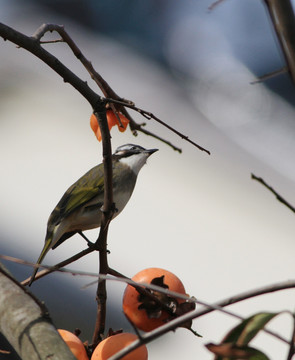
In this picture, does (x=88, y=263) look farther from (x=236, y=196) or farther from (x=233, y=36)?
(x=233, y=36)

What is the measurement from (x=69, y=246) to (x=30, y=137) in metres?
1.28

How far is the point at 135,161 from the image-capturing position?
3.22m

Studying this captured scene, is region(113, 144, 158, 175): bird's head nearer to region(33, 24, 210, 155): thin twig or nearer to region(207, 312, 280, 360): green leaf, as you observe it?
region(33, 24, 210, 155): thin twig

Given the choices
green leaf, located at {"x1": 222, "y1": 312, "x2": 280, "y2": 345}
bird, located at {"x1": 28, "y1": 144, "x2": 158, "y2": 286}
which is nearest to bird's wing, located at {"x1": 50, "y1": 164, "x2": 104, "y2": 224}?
bird, located at {"x1": 28, "y1": 144, "x2": 158, "y2": 286}

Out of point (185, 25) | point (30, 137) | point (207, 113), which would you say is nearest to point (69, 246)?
point (30, 137)

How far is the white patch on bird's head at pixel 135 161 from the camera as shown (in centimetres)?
317

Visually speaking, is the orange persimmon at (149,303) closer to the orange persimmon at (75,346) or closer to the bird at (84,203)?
the orange persimmon at (75,346)

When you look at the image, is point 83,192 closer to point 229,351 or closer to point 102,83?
point 102,83

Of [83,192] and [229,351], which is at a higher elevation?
[229,351]

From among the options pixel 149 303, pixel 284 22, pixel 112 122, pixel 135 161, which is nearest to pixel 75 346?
pixel 149 303

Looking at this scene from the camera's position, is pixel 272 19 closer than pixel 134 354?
Yes

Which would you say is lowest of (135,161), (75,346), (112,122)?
(75,346)

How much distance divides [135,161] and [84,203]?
522 millimetres

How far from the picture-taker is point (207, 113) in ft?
19.0
